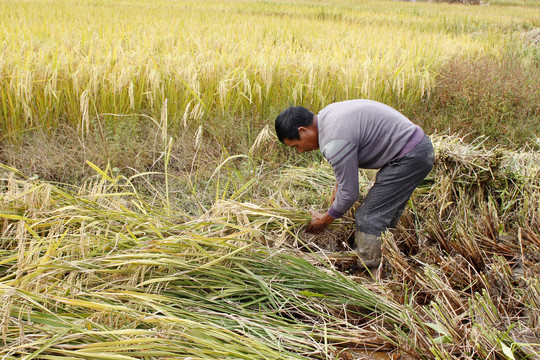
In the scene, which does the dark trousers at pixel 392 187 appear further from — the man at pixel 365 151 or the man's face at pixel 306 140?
the man's face at pixel 306 140

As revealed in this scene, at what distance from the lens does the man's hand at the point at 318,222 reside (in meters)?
2.22

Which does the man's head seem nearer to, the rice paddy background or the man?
the man

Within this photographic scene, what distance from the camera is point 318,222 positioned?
2264 millimetres

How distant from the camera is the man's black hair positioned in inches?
80.1

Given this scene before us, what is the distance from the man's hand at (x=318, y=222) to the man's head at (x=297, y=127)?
0.40 m

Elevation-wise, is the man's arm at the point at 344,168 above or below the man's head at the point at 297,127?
below

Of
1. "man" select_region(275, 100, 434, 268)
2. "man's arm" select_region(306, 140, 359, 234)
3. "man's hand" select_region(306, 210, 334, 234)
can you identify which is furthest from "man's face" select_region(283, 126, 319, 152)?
"man's hand" select_region(306, 210, 334, 234)

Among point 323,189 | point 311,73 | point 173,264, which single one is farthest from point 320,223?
point 311,73

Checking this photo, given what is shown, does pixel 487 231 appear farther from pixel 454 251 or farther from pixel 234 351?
pixel 234 351

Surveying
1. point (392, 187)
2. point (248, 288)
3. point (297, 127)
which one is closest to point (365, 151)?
point (392, 187)

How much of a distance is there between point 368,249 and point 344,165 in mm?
583

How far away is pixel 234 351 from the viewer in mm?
1409

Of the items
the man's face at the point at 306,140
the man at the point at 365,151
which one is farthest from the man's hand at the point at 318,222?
the man's face at the point at 306,140

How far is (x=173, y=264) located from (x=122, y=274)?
0.23m
